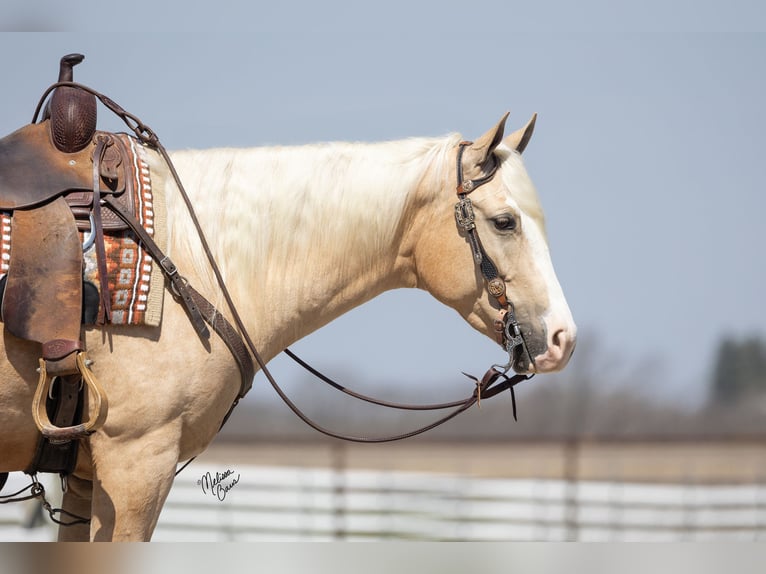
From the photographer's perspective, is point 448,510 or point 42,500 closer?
point 42,500

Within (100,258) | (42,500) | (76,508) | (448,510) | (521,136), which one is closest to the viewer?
(100,258)

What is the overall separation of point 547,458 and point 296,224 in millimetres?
8843

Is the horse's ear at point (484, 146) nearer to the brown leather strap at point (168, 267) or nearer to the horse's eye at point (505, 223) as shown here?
the horse's eye at point (505, 223)

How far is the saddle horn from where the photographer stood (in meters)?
2.35

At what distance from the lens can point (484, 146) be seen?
2.57 metres

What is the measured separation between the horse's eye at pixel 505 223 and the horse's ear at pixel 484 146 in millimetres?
202

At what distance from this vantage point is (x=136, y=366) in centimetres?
224

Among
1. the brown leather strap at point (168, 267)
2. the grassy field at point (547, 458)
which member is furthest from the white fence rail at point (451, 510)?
the brown leather strap at point (168, 267)

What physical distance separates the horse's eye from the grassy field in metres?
6.80

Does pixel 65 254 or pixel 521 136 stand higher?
pixel 521 136

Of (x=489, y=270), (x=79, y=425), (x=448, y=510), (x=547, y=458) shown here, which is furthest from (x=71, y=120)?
(x=547, y=458)

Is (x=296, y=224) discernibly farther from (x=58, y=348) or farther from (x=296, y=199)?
(x=58, y=348)

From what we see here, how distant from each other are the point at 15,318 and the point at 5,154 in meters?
0.51

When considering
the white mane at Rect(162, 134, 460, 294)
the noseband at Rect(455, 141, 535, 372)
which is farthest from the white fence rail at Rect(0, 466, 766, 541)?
the white mane at Rect(162, 134, 460, 294)
